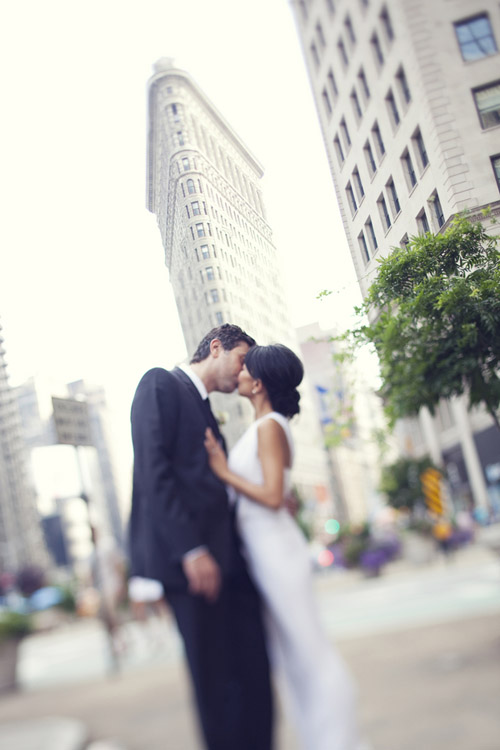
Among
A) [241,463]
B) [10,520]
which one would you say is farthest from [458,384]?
[10,520]

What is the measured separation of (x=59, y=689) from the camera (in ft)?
38.8

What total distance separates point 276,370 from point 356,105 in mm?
1216

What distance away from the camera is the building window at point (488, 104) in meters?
3.26

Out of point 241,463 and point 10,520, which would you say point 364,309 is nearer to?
point 241,463

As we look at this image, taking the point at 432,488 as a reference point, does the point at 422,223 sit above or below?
above

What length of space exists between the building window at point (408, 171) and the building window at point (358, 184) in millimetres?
235

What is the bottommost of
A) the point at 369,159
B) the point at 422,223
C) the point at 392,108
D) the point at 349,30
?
the point at 422,223

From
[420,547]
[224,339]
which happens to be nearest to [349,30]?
[224,339]

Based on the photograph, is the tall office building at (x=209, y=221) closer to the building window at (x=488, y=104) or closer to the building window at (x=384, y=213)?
the building window at (x=384, y=213)

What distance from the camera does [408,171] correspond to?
11.0 ft

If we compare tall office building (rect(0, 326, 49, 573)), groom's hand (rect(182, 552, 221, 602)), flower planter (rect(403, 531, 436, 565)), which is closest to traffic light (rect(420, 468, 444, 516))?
flower planter (rect(403, 531, 436, 565))

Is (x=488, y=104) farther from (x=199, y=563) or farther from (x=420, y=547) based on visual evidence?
(x=420, y=547)


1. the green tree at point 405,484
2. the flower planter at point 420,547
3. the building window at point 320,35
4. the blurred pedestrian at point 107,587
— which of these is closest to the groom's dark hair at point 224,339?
the building window at point 320,35

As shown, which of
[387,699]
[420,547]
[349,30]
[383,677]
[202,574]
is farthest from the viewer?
[420,547]
